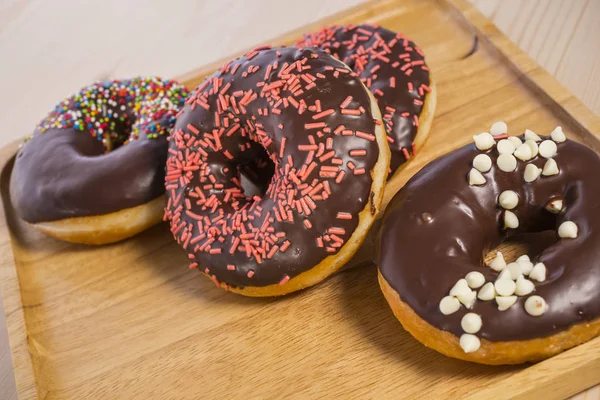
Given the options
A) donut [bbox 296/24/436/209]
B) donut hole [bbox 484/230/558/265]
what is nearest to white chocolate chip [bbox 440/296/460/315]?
donut hole [bbox 484/230/558/265]

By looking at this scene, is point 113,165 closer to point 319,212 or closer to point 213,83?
point 213,83

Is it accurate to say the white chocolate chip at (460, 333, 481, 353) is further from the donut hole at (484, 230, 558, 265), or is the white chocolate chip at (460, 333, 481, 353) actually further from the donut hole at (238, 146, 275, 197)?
the donut hole at (238, 146, 275, 197)

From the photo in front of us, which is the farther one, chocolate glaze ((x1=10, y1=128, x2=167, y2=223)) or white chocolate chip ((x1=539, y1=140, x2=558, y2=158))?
chocolate glaze ((x1=10, y1=128, x2=167, y2=223))

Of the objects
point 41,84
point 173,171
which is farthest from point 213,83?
point 41,84

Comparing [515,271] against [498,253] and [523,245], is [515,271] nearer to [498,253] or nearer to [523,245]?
[498,253]

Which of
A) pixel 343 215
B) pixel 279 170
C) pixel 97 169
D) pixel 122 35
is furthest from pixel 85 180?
pixel 122 35
